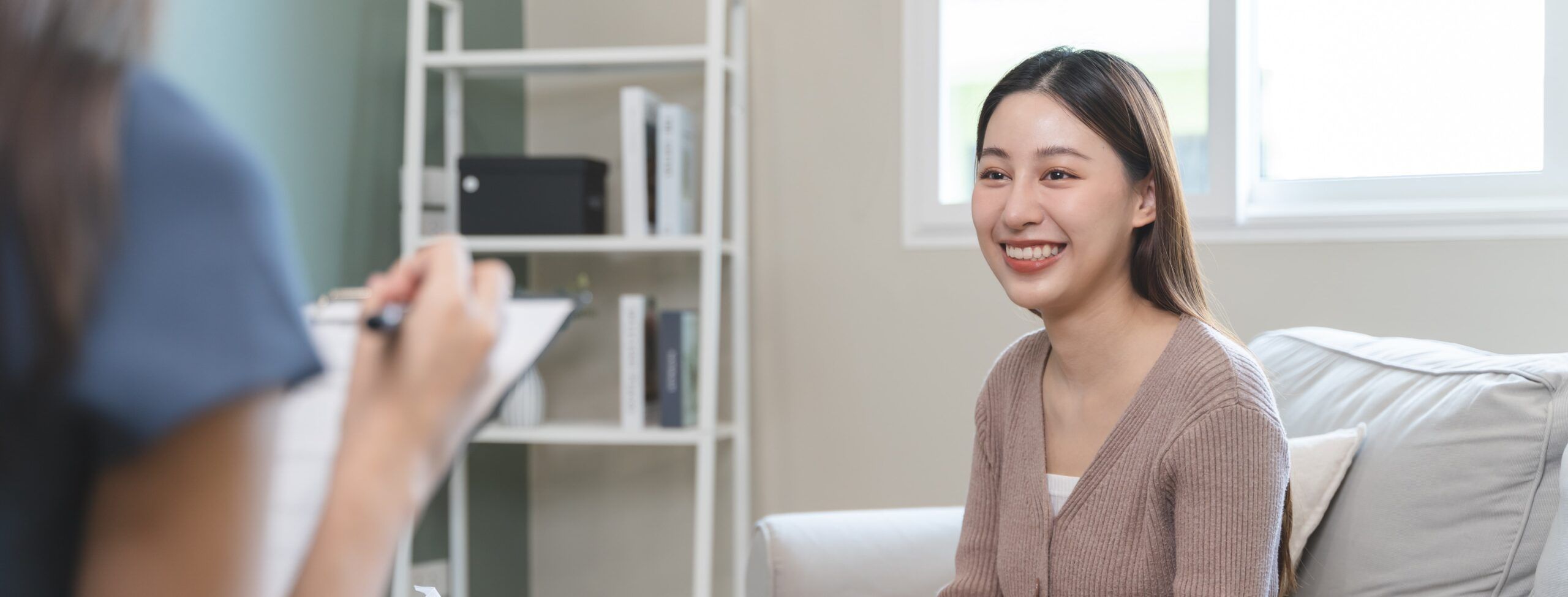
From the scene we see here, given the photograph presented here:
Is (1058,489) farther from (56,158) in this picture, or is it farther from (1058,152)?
(56,158)

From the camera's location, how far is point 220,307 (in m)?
0.34

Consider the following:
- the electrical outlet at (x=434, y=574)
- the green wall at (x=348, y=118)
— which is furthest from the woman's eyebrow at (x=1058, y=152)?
the electrical outlet at (x=434, y=574)

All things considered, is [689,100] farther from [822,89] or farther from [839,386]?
[839,386]

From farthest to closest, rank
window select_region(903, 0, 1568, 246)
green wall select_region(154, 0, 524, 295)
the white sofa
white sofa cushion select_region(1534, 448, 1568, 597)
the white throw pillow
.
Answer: window select_region(903, 0, 1568, 246) → green wall select_region(154, 0, 524, 295) → the white throw pillow → the white sofa → white sofa cushion select_region(1534, 448, 1568, 597)

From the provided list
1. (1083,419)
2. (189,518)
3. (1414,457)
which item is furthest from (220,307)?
(1414,457)

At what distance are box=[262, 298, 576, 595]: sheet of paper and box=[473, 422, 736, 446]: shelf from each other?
1864 mm

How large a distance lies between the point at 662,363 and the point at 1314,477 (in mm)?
1338

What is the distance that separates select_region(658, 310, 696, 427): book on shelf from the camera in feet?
7.89

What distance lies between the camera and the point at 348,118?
237 cm

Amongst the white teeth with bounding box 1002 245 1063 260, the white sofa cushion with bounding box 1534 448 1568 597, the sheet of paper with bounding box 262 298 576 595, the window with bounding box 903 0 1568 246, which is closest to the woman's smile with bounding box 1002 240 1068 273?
the white teeth with bounding box 1002 245 1063 260

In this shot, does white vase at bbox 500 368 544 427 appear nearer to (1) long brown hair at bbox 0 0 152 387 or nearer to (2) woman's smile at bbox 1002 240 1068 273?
(2) woman's smile at bbox 1002 240 1068 273

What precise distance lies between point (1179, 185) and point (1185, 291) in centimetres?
12

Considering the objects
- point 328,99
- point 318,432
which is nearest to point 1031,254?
point 318,432

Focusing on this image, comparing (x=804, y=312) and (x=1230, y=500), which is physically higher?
(x=804, y=312)
